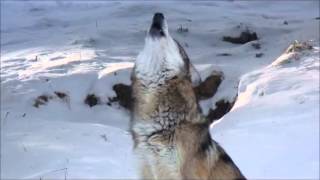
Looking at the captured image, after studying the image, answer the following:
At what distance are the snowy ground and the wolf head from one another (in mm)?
1505

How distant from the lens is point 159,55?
168 inches

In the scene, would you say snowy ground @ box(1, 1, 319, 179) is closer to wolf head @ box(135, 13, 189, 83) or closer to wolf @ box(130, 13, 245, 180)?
wolf @ box(130, 13, 245, 180)

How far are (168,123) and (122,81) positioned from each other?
4.47 metres

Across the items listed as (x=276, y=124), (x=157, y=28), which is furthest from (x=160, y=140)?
(x=276, y=124)

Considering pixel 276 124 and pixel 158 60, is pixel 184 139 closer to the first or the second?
pixel 158 60

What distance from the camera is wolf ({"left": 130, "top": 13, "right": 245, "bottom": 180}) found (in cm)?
425

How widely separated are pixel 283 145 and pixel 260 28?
579 cm

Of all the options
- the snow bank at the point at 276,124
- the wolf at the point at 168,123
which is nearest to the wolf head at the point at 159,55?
the wolf at the point at 168,123

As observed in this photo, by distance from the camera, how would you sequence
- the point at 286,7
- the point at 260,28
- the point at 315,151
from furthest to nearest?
the point at 286,7, the point at 260,28, the point at 315,151

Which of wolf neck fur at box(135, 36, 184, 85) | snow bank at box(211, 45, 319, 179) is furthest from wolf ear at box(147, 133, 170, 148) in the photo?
snow bank at box(211, 45, 319, 179)

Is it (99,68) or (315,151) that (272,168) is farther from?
(99,68)

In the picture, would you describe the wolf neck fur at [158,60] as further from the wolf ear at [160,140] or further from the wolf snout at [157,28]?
the wolf ear at [160,140]

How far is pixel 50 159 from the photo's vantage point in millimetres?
6492

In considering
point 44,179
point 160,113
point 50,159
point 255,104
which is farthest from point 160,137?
point 255,104
